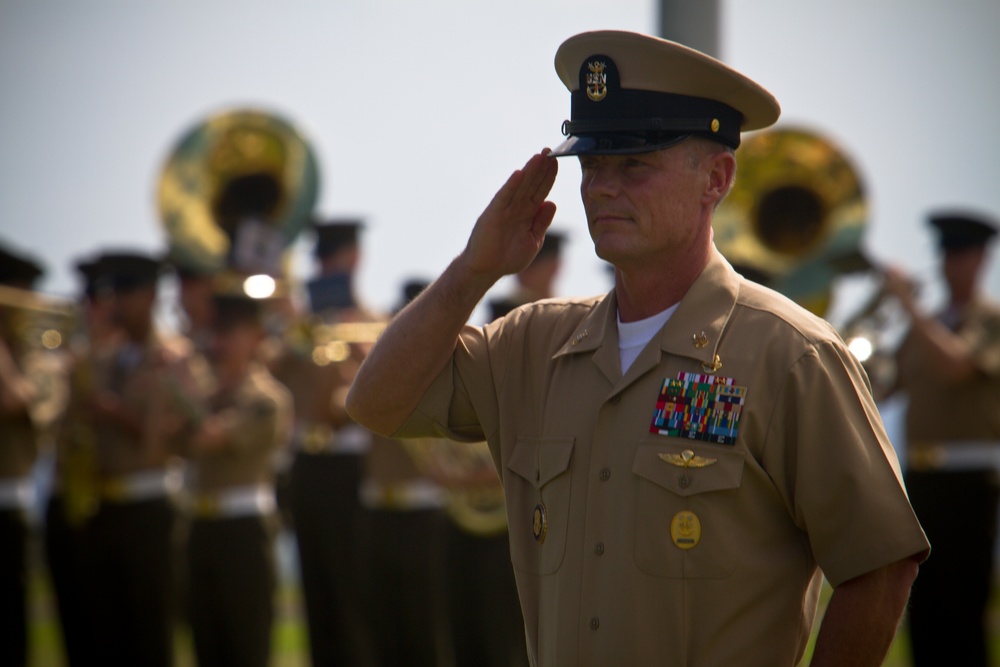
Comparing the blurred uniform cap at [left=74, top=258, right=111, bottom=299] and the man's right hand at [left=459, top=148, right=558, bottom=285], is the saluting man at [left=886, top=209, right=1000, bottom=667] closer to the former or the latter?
the blurred uniform cap at [left=74, top=258, right=111, bottom=299]

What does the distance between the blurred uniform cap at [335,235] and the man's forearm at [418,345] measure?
625 centimetres

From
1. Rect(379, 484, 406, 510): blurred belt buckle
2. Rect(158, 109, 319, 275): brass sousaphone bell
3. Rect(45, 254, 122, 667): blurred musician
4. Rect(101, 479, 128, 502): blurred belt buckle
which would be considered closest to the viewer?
Rect(101, 479, 128, 502): blurred belt buckle

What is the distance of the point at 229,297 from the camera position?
8398 millimetres

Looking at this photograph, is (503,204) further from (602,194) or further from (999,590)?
(999,590)

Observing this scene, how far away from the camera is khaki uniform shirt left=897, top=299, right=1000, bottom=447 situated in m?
7.57

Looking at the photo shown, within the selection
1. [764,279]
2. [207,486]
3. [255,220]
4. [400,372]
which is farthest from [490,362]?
[255,220]

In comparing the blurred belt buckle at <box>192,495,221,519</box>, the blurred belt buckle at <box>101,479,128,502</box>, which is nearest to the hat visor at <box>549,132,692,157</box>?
the blurred belt buckle at <box>192,495,221,519</box>

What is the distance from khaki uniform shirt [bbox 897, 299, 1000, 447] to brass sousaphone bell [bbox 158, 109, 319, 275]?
4986mm

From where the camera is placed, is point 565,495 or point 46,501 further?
point 46,501

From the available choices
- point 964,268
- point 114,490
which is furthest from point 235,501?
point 964,268

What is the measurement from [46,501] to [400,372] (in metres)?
6.69

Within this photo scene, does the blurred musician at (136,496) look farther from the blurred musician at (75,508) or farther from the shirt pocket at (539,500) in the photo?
the shirt pocket at (539,500)

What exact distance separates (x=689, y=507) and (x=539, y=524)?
40 centimetres

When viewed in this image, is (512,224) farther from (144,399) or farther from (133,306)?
(133,306)
